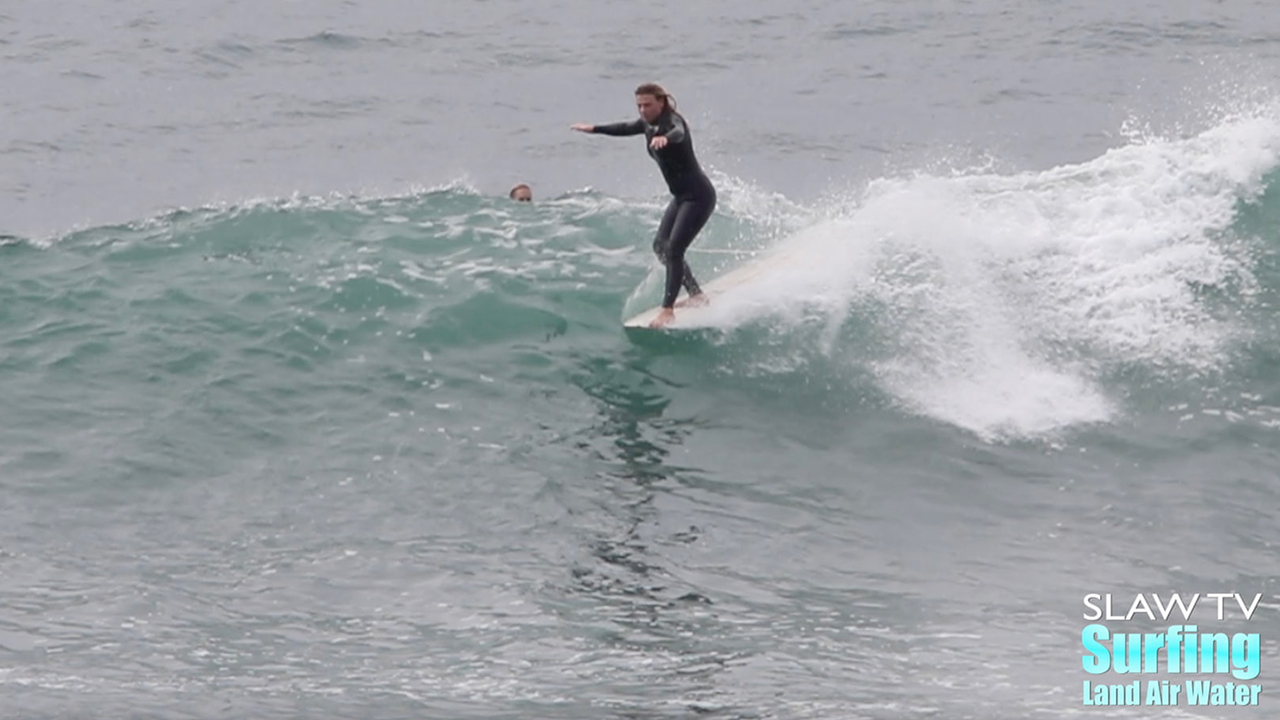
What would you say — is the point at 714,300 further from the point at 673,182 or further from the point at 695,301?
the point at 673,182

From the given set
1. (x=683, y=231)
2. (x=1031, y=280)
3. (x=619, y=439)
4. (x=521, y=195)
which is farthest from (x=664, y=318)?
(x=521, y=195)

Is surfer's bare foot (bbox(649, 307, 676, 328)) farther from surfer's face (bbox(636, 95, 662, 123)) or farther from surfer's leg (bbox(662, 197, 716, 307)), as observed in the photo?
surfer's face (bbox(636, 95, 662, 123))

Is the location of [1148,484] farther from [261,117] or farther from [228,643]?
[261,117]

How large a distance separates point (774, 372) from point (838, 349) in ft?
1.96

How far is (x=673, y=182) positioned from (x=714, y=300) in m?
1.18

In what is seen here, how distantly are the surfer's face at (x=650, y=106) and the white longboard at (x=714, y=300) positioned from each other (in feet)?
5.81

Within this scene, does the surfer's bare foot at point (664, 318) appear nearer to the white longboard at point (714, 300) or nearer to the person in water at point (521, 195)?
the white longboard at point (714, 300)

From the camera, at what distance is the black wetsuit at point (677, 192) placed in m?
13.4

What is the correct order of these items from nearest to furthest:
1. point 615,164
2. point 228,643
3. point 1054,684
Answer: point 1054,684 → point 228,643 → point 615,164

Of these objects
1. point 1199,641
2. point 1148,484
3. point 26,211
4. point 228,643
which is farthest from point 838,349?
point 26,211

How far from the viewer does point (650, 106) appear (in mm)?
13102

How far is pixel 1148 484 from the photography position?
39.2 feet

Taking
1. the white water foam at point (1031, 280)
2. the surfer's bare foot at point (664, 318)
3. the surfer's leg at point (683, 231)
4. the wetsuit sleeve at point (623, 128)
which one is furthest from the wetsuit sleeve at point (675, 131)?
the white water foam at point (1031, 280)

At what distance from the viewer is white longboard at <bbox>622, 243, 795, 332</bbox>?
558 inches
